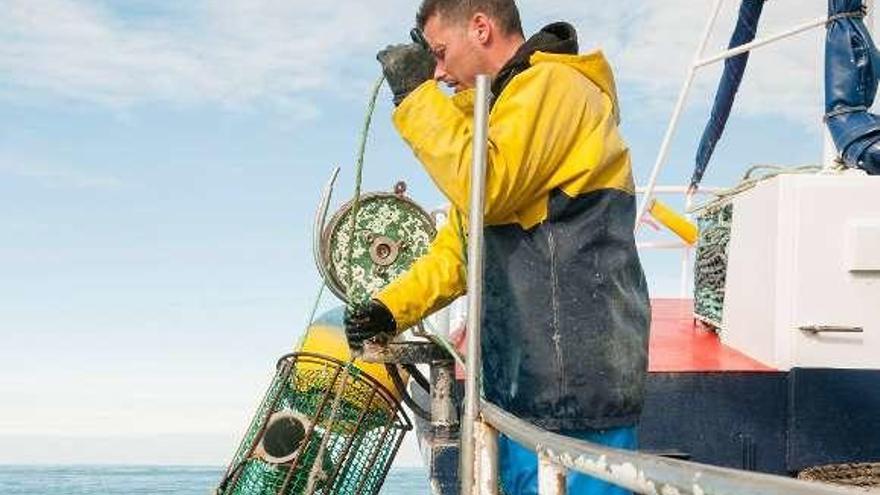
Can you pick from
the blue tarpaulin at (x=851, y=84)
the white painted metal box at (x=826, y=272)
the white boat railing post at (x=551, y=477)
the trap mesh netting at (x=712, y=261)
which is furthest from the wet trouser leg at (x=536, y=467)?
the trap mesh netting at (x=712, y=261)

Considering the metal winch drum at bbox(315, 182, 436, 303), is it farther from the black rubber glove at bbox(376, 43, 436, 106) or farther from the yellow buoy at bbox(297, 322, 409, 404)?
the black rubber glove at bbox(376, 43, 436, 106)

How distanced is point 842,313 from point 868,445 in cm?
62

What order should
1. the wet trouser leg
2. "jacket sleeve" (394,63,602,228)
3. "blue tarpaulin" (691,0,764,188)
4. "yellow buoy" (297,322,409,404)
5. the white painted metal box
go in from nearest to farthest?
"jacket sleeve" (394,63,602,228) → the wet trouser leg → "yellow buoy" (297,322,409,404) → the white painted metal box → "blue tarpaulin" (691,0,764,188)

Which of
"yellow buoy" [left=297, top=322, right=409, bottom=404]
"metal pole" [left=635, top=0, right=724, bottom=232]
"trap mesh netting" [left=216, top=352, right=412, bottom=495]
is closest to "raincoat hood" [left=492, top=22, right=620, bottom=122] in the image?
"trap mesh netting" [left=216, top=352, right=412, bottom=495]

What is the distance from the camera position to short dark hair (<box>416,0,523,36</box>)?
8.87 ft

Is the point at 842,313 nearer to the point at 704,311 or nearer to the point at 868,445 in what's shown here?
the point at 868,445

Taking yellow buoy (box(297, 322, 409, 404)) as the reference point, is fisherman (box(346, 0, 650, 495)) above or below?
above

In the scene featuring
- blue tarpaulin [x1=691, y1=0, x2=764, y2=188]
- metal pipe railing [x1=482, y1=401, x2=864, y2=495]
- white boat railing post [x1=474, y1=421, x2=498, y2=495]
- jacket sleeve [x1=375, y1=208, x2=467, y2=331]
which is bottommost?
white boat railing post [x1=474, y1=421, x2=498, y2=495]

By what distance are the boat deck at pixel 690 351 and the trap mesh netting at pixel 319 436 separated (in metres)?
1.82

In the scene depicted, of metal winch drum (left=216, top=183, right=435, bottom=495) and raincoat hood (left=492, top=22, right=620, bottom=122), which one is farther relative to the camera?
metal winch drum (left=216, top=183, right=435, bottom=495)

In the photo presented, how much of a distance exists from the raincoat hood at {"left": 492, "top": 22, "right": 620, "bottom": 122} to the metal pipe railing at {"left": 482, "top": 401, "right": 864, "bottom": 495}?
38.0 inches

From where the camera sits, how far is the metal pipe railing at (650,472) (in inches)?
39.9

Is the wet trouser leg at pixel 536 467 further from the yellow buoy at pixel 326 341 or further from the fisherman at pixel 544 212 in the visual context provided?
the yellow buoy at pixel 326 341

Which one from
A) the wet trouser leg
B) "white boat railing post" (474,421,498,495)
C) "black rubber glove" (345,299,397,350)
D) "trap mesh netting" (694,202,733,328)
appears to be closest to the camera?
"white boat railing post" (474,421,498,495)
